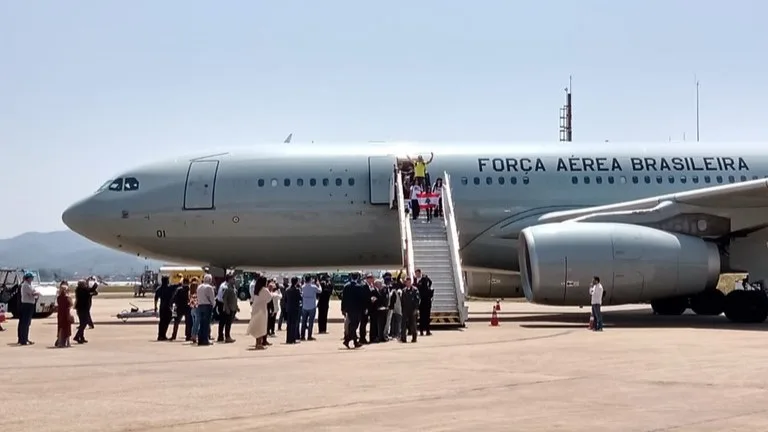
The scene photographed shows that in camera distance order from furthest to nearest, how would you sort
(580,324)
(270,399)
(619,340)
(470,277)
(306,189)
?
(470,277) → (306,189) → (580,324) → (619,340) → (270,399)

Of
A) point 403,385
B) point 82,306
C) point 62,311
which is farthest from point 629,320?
point 403,385

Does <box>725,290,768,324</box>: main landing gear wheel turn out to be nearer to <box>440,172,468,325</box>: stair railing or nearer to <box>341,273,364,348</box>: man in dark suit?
<box>440,172,468,325</box>: stair railing

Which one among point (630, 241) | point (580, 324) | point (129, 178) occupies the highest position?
point (129, 178)

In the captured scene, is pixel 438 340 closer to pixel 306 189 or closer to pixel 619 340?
pixel 619 340

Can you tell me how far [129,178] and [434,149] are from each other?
7339 mm

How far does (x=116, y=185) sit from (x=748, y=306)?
48.2 feet

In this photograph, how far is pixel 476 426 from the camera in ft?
28.4

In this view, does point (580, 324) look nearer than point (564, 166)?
Yes

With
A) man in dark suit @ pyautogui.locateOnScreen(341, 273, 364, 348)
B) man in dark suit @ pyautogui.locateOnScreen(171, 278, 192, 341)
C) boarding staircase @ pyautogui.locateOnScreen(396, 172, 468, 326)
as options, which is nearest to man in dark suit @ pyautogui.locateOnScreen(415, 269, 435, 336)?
boarding staircase @ pyautogui.locateOnScreen(396, 172, 468, 326)

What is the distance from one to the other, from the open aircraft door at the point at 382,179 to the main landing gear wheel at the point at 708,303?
26.0 ft

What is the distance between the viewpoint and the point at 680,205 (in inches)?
917

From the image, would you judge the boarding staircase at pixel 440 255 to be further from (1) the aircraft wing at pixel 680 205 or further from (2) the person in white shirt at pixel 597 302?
(1) the aircraft wing at pixel 680 205

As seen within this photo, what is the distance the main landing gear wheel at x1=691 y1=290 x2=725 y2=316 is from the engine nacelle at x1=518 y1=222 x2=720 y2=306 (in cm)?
365

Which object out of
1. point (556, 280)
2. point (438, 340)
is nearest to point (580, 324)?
point (556, 280)
